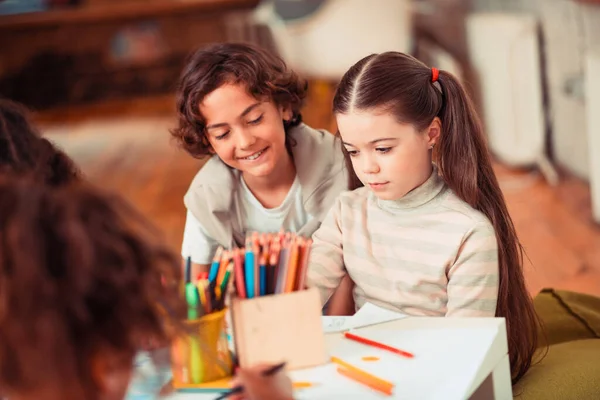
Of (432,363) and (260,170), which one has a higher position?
(260,170)

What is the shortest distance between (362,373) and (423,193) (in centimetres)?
45

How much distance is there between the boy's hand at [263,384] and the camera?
0.87 metres

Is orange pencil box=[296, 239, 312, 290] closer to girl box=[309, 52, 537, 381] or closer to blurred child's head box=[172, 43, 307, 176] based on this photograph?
girl box=[309, 52, 537, 381]

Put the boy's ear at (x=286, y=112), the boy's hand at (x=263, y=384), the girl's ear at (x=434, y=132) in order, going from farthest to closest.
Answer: the boy's ear at (x=286, y=112), the girl's ear at (x=434, y=132), the boy's hand at (x=263, y=384)

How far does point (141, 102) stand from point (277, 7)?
2351mm

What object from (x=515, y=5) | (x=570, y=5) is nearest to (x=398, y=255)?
(x=570, y=5)

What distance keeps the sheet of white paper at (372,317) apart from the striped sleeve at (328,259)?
10.3 inches

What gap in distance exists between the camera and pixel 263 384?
0.88 meters

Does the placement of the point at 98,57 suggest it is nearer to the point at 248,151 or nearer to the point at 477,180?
the point at 248,151

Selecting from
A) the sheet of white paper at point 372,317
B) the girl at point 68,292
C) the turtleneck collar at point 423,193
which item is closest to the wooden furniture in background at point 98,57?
the turtleneck collar at point 423,193

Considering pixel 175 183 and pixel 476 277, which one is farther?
pixel 175 183

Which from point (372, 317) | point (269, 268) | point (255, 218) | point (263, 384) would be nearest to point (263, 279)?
point (269, 268)

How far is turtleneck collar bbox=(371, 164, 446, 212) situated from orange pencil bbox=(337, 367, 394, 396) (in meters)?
0.43

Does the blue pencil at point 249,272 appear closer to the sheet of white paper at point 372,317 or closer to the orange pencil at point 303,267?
the orange pencil at point 303,267
